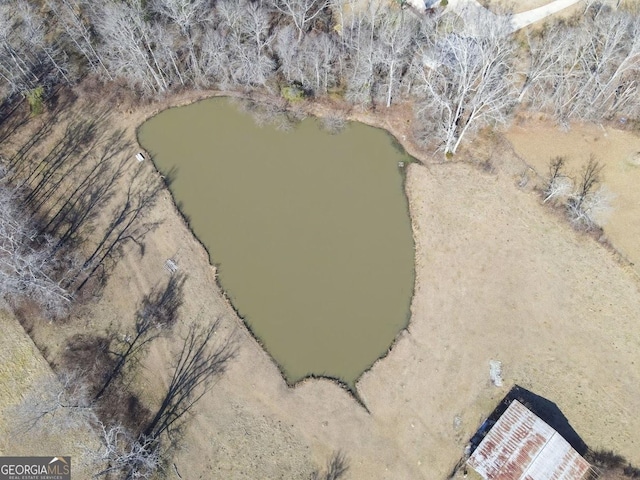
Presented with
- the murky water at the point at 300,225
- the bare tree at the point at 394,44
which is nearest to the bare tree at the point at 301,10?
the bare tree at the point at 394,44

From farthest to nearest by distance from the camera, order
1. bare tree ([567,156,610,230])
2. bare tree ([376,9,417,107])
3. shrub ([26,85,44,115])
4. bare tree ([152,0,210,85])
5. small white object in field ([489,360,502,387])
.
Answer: shrub ([26,85,44,115])
bare tree ([152,0,210,85])
bare tree ([376,9,417,107])
bare tree ([567,156,610,230])
small white object in field ([489,360,502,387])

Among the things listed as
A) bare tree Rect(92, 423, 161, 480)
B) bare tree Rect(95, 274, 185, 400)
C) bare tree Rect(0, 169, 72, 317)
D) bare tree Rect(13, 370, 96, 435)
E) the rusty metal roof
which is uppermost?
bare tree Rect(0, 169, 72, 317)

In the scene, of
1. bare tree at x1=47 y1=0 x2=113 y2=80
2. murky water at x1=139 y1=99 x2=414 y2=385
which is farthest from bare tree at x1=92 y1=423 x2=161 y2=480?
bare tree at x1=47 y1=0 x2=113 y2=80

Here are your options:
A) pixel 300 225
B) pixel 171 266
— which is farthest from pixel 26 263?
pixel 300 225

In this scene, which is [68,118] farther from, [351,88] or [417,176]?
[417,176]

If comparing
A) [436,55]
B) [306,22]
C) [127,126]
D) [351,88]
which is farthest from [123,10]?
[436,55]

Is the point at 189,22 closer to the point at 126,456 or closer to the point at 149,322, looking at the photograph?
the point at 149,322

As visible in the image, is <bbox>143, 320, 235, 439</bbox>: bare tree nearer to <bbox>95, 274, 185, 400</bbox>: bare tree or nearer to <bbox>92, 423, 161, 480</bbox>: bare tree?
<bbox>92, 423, 161, 480</bbox>: bare tree
